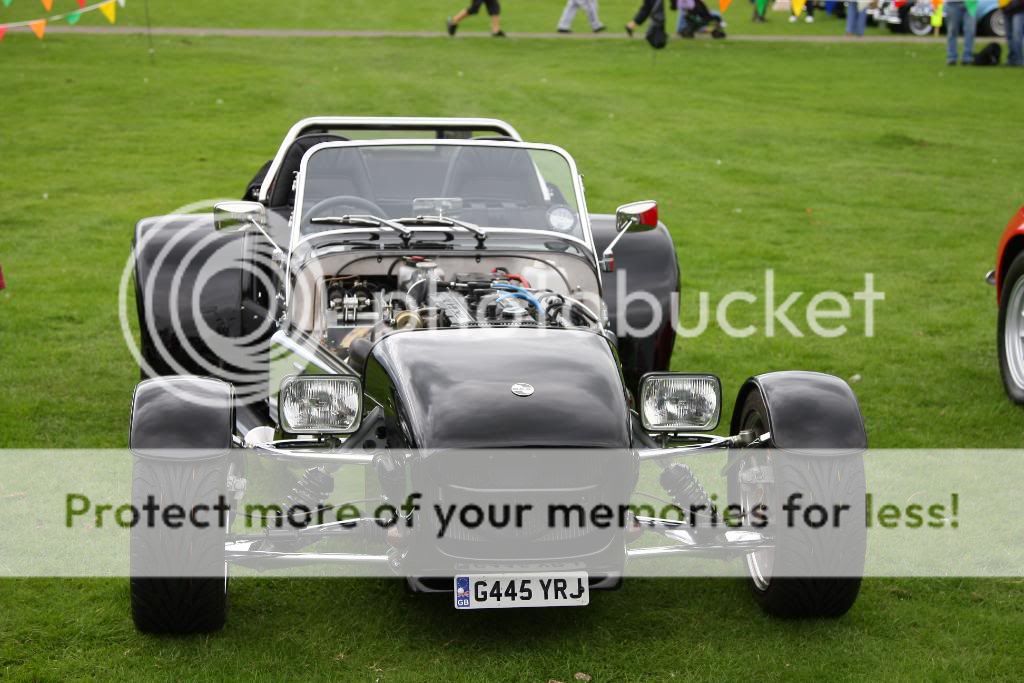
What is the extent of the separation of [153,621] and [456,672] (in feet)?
3.77

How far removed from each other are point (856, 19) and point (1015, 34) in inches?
263

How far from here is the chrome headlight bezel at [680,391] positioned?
17.0ft

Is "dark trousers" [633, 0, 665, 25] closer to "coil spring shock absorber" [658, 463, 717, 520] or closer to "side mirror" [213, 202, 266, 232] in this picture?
"side mirror" [213, 202, 266, 232]

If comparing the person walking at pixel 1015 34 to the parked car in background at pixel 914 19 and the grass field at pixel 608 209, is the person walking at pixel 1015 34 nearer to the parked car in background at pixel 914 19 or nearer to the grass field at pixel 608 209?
the grass field at pixel 608 209

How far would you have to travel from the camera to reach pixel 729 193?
1527 centimetres

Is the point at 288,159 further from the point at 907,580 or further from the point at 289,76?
the point at 289,76

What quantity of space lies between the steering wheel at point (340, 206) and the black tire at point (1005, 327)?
3947mm

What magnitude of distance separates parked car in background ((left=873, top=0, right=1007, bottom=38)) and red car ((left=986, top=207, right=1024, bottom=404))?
75.9 ft

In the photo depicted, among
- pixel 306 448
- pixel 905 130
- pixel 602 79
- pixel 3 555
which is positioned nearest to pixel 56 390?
pixel 3 555

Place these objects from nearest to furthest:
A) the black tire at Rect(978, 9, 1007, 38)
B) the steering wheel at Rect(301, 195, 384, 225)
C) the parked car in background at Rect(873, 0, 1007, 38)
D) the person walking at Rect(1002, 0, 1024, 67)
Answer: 1. the steering wheel at Rect(301, 195, 384, 225)
2. the person walking at Rect(1002, 0, 1024, 67)
3. the black tire at Rect(978, 9, 1007, 38)
4. the parked car in background at Rect(873, 0, 1007, 38)

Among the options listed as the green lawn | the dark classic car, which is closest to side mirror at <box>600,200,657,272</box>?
the dark classic car

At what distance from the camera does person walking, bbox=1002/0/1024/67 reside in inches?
935

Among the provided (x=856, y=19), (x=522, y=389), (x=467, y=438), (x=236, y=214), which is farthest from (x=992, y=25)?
(x=467, y=438)

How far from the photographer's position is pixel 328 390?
197 inches
